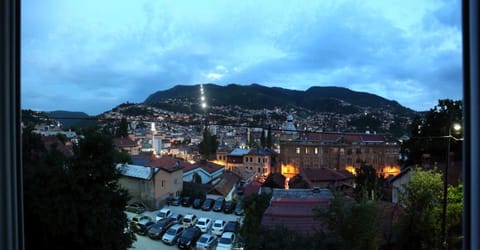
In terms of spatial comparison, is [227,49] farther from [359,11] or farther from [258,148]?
[258,148]

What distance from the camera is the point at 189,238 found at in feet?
12.6

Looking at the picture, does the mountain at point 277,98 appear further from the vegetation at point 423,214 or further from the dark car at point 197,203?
the dark car at point 197,203

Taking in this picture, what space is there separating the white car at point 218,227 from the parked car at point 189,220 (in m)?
0.38

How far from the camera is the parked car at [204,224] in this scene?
4.17 m

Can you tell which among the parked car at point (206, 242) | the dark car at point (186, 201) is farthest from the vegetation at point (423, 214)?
the dark car at point (186, 201)

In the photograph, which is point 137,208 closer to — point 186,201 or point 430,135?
point 186,201

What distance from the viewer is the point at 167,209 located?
4.10 m

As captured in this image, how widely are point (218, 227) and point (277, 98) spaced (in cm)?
273

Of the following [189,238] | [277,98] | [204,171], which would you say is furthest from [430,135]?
[204,171]

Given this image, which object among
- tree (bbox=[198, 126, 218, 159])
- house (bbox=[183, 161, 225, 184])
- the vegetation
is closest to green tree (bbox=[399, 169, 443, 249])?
the vegetation

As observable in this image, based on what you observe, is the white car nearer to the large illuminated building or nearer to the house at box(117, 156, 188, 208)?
the house at box(117, 156, 188, 208)

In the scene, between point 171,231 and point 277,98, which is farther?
point 277,98

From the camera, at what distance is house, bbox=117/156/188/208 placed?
3379 mm

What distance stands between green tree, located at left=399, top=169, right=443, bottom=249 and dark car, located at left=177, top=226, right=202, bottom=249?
94.2 inches
